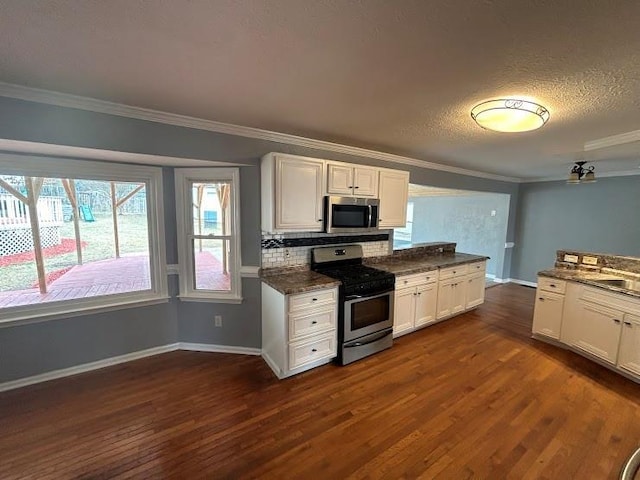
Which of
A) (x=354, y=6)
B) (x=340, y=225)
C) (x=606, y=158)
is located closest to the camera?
(x=354, y=6)

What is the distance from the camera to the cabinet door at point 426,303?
3635 millimetres

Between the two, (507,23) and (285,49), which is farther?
(285,49)

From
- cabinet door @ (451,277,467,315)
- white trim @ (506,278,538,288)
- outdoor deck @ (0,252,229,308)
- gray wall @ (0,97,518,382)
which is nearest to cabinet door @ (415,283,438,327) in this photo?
cabinet door @ (451,277,467,315)

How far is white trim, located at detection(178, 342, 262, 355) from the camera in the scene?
3096 millimetres

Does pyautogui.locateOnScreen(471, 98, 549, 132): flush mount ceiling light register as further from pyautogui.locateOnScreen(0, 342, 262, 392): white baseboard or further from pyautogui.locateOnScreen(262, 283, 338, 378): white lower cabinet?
pyautogui.locateOnScreen(0, 342, 262, 392): white baseboard

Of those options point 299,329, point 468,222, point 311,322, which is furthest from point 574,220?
point 299,329

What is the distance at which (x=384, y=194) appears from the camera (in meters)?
3.41

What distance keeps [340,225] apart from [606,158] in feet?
12.4

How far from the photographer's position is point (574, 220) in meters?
5.44

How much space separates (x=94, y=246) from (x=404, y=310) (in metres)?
3.55

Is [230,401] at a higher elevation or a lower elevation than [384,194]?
lower

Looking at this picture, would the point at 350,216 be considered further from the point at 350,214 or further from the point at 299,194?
the point at 299,194

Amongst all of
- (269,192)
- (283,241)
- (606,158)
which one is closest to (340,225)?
(283,241)

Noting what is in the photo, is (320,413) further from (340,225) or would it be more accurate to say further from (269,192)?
(269,192)
